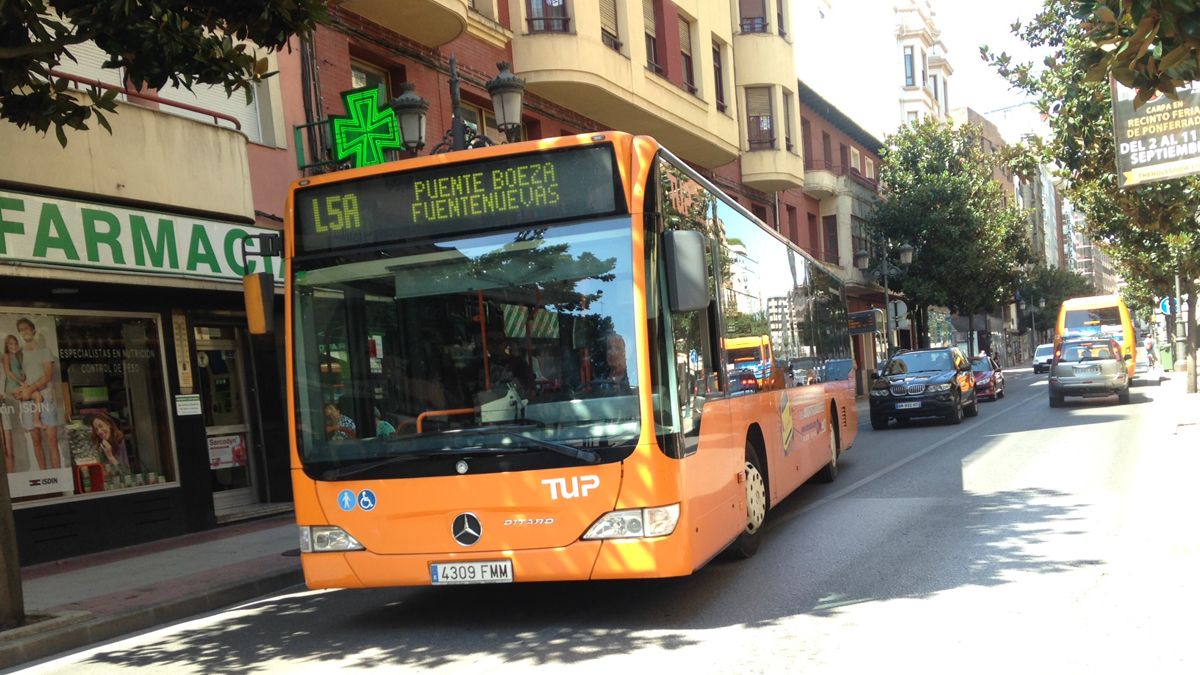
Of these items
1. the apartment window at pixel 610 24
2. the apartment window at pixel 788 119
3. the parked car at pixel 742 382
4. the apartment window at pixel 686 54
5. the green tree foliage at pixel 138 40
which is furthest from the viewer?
the apartment window at pixel 788 119

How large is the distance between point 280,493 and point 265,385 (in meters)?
1.54

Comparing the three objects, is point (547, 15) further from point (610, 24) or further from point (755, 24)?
point (755, 24)

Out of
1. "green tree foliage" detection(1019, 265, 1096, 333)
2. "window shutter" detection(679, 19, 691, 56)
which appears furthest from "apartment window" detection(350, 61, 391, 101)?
"green tree foliage" detection(1019, 265, 1096, 333)

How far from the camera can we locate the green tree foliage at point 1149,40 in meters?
5.25

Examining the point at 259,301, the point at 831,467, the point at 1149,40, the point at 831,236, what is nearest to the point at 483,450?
the point at 259,301

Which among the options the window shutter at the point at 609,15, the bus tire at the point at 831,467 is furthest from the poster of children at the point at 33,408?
the window shutter at the point at 609,15

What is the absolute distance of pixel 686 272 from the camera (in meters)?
5.84

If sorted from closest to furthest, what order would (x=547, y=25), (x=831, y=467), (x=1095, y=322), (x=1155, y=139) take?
(x=831, y=467), (x=1155, y=139), (x=547, y=25), (x=1095, y=322)

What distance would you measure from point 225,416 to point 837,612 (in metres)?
10.1

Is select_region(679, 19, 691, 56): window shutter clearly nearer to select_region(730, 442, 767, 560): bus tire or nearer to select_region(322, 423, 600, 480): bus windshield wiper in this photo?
select_region(730, 442, 767, 560): bus tire

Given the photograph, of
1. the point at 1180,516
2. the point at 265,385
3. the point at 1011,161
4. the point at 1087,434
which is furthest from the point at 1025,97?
the point at 265,385

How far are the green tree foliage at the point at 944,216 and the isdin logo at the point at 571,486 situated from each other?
3608cm

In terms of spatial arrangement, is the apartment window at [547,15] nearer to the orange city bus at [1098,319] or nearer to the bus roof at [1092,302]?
the orange city bus at [1098,319]

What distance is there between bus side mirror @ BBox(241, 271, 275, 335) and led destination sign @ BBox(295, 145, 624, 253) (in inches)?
13.2
